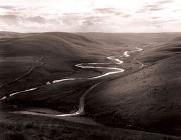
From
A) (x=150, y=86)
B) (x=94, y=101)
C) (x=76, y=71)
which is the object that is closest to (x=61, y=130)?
(x=94, y=101)

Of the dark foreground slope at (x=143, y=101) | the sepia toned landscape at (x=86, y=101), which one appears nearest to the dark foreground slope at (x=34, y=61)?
the sepia toned landscape at (x=86, y=101)

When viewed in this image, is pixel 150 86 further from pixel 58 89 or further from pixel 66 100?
pixel 58 89

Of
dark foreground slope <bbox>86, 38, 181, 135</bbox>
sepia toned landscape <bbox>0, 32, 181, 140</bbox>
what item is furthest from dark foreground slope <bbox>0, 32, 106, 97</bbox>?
dark foreground slope <bbox>86, 38, 181, 135</bbox>

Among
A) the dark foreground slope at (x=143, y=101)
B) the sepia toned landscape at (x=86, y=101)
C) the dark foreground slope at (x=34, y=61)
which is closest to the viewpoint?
the sepia toned landscape at (x=86, y=101)

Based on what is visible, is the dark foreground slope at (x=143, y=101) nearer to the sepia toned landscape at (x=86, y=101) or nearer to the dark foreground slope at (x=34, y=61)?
the sepia toned landscape at (x=86, y=101)

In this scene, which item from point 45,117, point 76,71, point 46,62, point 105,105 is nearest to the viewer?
point 45,117

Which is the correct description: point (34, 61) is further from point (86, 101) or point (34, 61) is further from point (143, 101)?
point (143, 101)

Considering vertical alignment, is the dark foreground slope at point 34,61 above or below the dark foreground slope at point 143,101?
above

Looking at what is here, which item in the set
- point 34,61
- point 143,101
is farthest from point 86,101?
point 34,61
